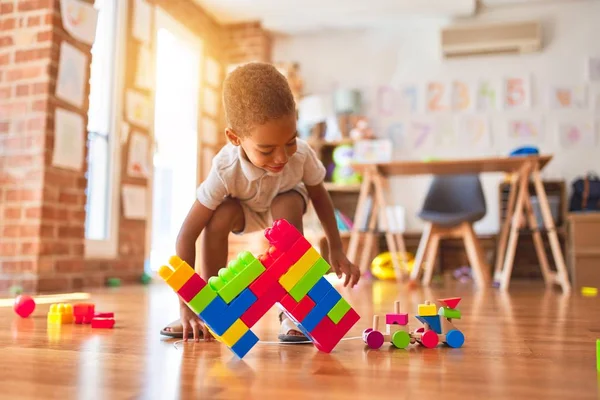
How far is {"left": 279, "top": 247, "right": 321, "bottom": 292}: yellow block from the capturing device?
947 millimetres

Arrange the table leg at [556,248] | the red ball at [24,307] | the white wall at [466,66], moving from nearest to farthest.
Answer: the red ball at [24,307], the table leg at [556,248], the white wall at [466,66]

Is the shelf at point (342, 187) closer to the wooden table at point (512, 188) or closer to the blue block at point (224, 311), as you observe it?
the wooden table at point (512, 188)

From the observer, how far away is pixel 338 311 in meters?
0.99

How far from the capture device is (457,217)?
330 cm

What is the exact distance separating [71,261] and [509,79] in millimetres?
3724

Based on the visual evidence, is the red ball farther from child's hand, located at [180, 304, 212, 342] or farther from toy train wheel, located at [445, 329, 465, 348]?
toy train wheel, located at [445, 329, 465, 348]

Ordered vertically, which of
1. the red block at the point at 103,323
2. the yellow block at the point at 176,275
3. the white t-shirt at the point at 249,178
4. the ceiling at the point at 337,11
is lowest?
the red block at the point at 103,323

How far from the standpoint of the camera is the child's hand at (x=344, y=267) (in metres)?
1.18

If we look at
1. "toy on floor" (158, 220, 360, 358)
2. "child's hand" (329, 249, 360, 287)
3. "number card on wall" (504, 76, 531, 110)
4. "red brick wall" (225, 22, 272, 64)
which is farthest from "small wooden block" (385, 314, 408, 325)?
"red brick wall" (225, 22, 272, 64)

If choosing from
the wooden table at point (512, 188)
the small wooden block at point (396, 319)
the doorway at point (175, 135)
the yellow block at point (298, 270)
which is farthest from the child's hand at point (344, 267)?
the doorway at point (175, 135)

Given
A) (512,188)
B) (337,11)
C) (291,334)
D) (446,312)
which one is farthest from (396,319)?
(337,11)

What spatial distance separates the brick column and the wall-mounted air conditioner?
10.4 feet

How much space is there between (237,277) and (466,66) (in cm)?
444

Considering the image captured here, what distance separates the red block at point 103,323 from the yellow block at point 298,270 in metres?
0.61
